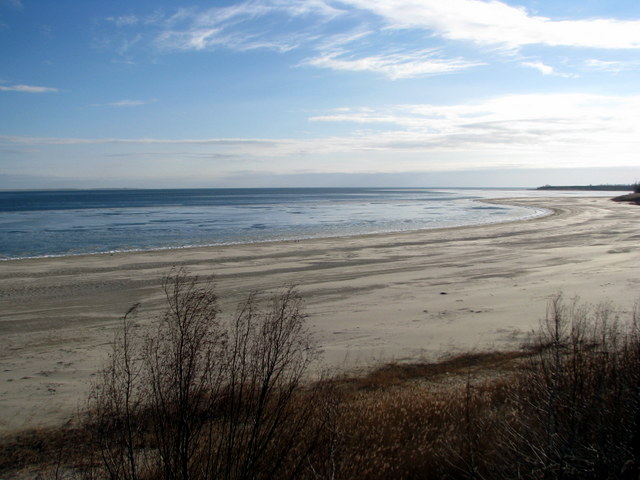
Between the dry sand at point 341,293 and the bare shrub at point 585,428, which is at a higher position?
the bare shrub at point 585,428

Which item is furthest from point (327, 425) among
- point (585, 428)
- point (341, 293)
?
point (341, 293)

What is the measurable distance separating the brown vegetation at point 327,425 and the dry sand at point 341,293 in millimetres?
2396

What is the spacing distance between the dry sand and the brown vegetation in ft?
7.86

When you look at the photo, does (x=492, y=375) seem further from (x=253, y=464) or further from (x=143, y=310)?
(x=143, y=310)

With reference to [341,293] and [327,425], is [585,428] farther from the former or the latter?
[341,293]

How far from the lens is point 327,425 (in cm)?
481

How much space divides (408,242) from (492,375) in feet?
75.8

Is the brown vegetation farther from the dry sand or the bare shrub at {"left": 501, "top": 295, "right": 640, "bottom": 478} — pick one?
the dry sand

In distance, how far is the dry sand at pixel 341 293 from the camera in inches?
408

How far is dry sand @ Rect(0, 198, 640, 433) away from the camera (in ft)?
34.0

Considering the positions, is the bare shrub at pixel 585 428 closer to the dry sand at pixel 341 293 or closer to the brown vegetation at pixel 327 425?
the brown vegetation at pixel 327 425

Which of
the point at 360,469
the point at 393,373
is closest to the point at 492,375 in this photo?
the point at 393,373

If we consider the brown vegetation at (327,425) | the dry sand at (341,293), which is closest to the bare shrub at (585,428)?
the brown vegetation at (327,425)

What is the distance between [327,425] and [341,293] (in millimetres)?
12080
